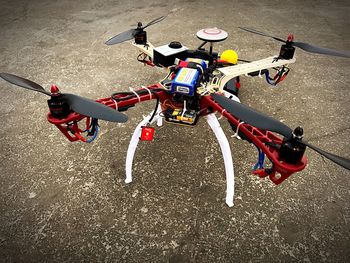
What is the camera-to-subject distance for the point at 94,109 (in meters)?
3.07

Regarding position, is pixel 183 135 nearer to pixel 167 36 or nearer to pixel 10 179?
pixel 10 179

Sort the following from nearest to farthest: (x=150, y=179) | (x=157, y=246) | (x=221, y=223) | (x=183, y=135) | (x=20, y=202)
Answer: (x=157, y=246)
(x=221, y=223)
(x=20, y=202)
(x=150, y=179)
(x=183, y=135)

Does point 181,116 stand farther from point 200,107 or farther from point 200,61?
point 200,61

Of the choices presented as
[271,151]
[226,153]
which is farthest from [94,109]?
[226,153]

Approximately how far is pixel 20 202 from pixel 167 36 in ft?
26.4

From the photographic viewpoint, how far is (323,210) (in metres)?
4.61

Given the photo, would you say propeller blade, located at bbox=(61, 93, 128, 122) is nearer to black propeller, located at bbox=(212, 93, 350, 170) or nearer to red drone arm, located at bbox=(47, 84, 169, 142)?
red drone arm, located at bbox=(47, 84, 169, 142)

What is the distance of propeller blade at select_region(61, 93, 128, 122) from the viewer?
9.54 feet

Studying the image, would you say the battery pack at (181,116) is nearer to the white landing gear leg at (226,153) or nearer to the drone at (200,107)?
the drone at (200,107)

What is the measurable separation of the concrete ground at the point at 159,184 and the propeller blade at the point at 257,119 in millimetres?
2143

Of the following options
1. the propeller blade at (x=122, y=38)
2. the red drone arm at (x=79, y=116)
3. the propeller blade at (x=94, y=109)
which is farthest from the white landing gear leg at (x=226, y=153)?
the propeller blade at (x=122, y=38)

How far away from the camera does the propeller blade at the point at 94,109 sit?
291 cm

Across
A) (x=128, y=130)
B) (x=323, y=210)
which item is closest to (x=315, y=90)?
(x=323, y=210)

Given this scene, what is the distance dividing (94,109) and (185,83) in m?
1.39
